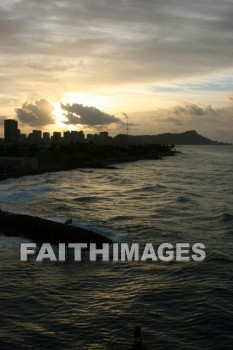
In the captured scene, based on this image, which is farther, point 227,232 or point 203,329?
point 227,232

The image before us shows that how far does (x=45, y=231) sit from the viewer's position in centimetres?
2422

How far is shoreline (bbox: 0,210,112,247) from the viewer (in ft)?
74.6

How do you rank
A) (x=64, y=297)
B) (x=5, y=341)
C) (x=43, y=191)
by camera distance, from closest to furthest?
(x=5, y=341)
(x=64, y=297)
(x=43, y=191)

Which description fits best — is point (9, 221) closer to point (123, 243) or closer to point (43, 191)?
point (123, 243)

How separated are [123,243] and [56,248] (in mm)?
3755

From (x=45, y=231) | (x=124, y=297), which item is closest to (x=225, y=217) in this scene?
(x=45, y=231)

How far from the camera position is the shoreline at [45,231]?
22.7 metres

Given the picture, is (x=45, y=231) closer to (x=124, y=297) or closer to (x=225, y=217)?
(x=124, y=297)

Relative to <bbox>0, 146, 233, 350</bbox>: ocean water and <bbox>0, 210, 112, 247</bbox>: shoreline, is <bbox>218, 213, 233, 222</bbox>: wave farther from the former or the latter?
<bbox>0, 210, 112, 247</bbox>: shoreline

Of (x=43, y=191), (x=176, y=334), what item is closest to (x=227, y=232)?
(x=176, y=334)

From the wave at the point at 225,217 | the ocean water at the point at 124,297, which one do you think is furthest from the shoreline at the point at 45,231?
the wave at the point at 225,217

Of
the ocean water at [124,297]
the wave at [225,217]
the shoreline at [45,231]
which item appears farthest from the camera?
the wave at [225,217]

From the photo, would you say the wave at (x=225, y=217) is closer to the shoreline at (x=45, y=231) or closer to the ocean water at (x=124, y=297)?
the ocean water at (x=124, y=297)

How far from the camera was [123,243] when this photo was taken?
23453 mm
